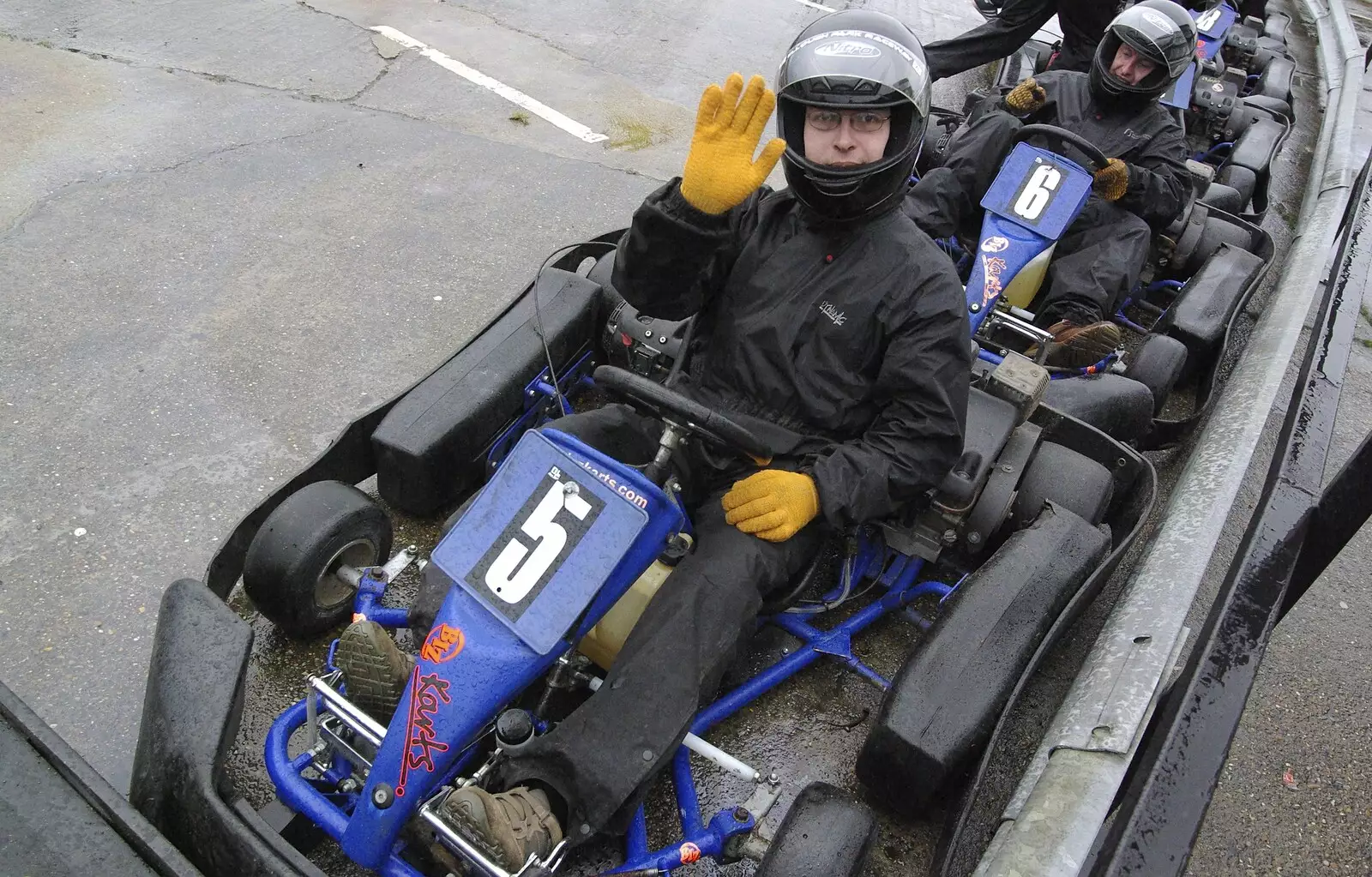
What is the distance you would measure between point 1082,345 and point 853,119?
1.85 meters

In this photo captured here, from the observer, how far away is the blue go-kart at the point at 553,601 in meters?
1.95

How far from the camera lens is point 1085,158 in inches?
173

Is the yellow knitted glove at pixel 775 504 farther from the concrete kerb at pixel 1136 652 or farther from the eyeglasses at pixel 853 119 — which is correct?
the eyeglasses at pixel 853 119

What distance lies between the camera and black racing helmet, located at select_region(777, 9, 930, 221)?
2373mm

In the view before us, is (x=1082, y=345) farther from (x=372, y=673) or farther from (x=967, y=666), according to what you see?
(x=372, y=673)

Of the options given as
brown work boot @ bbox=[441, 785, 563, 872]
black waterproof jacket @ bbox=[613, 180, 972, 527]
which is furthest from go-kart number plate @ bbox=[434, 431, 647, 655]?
black waterproof jacket @ bbox=[613, 180, 972, 527]

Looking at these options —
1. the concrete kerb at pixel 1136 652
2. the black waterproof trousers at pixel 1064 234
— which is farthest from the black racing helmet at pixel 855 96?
the black waterproof trousers at pixel 1064 234

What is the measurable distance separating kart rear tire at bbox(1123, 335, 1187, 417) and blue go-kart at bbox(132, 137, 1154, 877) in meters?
0.79

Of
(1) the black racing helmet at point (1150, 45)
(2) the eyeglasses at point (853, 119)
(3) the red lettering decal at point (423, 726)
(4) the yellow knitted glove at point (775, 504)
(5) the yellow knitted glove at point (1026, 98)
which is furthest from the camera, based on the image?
(5) the yellow knitted glove at point (1026, 98)

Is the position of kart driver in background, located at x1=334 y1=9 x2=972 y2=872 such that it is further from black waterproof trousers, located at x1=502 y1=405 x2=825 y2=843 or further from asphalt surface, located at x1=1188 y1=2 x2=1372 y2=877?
asphalt surface, located at x1=1188 y1=2 x2=1372 y2=877

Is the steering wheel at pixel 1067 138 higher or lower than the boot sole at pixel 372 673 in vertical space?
higher

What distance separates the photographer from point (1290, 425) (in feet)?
5.54

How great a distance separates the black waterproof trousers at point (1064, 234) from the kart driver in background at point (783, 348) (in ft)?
6.11

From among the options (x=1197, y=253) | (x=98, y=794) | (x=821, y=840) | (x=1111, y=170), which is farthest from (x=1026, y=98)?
(x=98, y=794)
